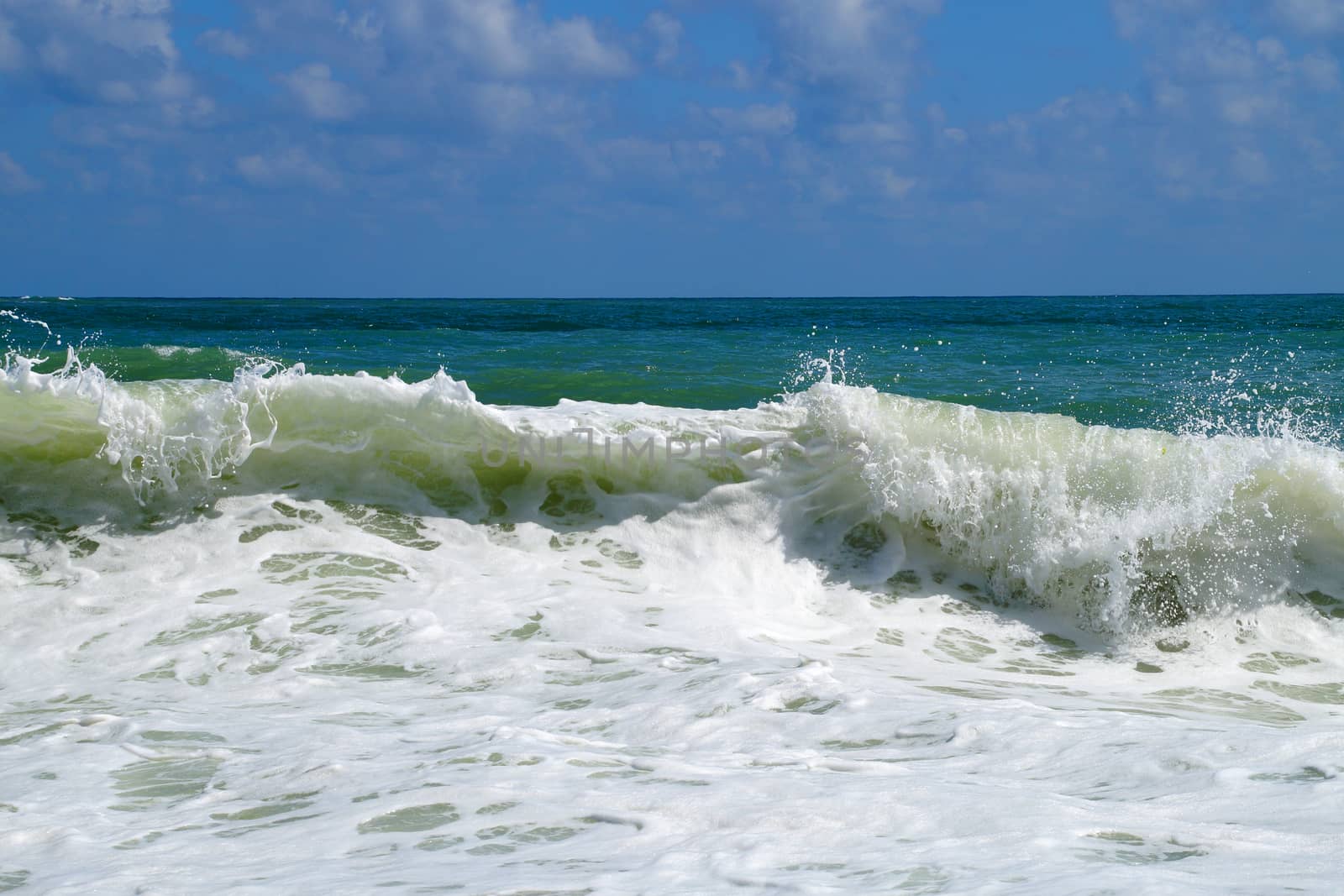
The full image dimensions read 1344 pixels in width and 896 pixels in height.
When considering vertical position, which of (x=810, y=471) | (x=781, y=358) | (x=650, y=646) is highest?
(x=781, y=358)

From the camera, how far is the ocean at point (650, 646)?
9.50ft

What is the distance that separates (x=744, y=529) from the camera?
724cm

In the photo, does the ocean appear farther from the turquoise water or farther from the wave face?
the turquoise water

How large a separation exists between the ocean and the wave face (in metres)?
0.03

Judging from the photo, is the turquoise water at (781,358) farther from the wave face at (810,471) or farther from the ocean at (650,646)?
the ocean at (650,646)

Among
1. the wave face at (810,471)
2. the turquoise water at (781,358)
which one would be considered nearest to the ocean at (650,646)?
the wave face at (810,471)

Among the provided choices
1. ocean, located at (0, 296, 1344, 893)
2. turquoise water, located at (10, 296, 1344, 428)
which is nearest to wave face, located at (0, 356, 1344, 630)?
ocean, located at (0, 296, 1344, 893)

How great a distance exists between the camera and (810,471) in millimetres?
7559

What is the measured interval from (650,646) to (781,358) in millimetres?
13034

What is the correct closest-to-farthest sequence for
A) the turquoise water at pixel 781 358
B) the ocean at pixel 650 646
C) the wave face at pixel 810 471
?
the ocean at pixel 650 646
the wave face at pixel 810 471
the turquoise water at pixel 781 358

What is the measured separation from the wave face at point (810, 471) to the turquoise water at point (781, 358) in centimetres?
213

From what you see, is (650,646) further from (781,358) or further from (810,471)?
(781,358)

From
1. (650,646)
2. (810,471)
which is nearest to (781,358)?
(810,471)

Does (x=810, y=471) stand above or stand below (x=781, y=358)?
below
